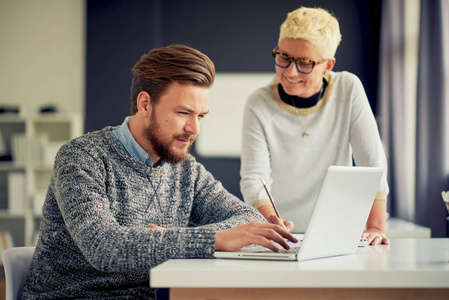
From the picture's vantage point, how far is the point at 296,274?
98cm

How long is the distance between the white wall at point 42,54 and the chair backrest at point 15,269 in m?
4.63

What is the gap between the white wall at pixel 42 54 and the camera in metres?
5.93

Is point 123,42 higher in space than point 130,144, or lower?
higher

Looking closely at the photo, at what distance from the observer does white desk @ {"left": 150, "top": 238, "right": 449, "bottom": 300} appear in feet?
3.17

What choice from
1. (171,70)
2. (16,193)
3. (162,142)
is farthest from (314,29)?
(16,193)

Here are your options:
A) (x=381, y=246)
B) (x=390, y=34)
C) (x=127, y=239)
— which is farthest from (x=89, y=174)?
(x=390, y=34)

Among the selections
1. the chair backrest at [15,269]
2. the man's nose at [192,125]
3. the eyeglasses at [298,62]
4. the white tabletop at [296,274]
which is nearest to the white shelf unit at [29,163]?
the eyeglasses at [298,62]

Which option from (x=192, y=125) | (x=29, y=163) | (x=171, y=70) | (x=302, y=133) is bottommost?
(x=29, y=163)

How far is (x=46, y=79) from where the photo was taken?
5945 mm

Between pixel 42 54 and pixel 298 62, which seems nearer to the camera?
pixel 298 62

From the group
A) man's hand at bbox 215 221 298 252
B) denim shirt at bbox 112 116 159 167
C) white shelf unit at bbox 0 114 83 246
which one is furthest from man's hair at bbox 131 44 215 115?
white shelf unit at bbox 0 114 83 246

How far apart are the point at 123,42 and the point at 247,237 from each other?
472 cm

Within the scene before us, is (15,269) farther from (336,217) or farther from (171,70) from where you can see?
(336,217)

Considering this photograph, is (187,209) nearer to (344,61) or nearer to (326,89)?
(326,89)
